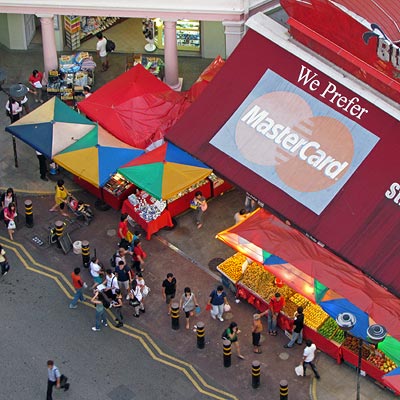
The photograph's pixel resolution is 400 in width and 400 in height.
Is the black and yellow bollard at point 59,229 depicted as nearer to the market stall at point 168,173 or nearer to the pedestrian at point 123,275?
the market stall at point 168,173

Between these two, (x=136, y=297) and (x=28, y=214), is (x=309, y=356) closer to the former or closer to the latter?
(x=136, y=297)

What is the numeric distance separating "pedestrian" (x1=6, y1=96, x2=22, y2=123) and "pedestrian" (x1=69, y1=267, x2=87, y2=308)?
9.09 m

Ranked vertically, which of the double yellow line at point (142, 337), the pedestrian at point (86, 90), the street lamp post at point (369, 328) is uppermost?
the street lamp post at point (369, 328)

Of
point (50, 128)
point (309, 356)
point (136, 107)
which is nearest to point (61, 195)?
point (50, 128)

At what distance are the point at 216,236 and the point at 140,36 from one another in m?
13.9

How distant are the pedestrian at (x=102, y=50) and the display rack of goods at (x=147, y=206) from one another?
9.26 m

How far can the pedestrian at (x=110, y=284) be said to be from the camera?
132 feet

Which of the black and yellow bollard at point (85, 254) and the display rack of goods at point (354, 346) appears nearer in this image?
the display rack of goods at point (354, 346)

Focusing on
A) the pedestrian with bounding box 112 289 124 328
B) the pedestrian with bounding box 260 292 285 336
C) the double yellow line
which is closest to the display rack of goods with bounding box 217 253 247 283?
the pedestrian with bounding box 260 292 285 336

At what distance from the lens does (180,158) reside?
44.1 meters

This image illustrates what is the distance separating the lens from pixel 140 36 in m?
53.7

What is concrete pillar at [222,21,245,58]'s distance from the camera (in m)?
47.7

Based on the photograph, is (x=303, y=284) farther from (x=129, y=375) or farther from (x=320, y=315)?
(x=129, y=375)

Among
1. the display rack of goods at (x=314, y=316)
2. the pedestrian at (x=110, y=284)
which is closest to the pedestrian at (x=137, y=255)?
the pedestrian at (x=110, y=284)
